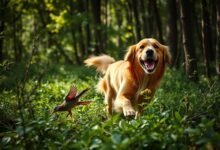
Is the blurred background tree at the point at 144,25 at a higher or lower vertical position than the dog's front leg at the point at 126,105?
higher

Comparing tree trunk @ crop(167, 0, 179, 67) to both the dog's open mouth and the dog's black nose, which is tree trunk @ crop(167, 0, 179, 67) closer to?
the dog's open mouth

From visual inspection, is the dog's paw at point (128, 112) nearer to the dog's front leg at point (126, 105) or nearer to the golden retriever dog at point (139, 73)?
the dog's front leg at point (126, 105)

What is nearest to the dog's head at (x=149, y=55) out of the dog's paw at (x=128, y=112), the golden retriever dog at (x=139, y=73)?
the golden retriever dog at (x=139, y=73)

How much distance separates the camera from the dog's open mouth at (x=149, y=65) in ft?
24.7

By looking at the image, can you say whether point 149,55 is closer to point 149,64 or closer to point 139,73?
point 149,64

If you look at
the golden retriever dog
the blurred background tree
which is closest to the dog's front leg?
the golden retriever dog

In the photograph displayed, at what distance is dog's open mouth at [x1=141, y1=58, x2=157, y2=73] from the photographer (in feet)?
24.7

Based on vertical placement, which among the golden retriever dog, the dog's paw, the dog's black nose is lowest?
the dog's paw

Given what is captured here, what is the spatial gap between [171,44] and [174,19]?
1.04 meters

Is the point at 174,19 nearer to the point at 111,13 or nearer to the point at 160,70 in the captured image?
the point at 160,70

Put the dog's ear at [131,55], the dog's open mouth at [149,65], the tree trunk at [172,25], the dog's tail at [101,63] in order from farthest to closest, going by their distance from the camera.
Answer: the tree trunk at [172,25]
the dog's tail at [101,63]
the dog's ear at [131,55]
the dog's open mouth at [149,65]

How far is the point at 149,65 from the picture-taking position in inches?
298

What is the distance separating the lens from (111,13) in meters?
34.8

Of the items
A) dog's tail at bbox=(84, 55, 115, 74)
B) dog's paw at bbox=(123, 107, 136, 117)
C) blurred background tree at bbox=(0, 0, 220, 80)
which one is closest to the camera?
dog's paw at bbox=(123, 107, 136, 117)
